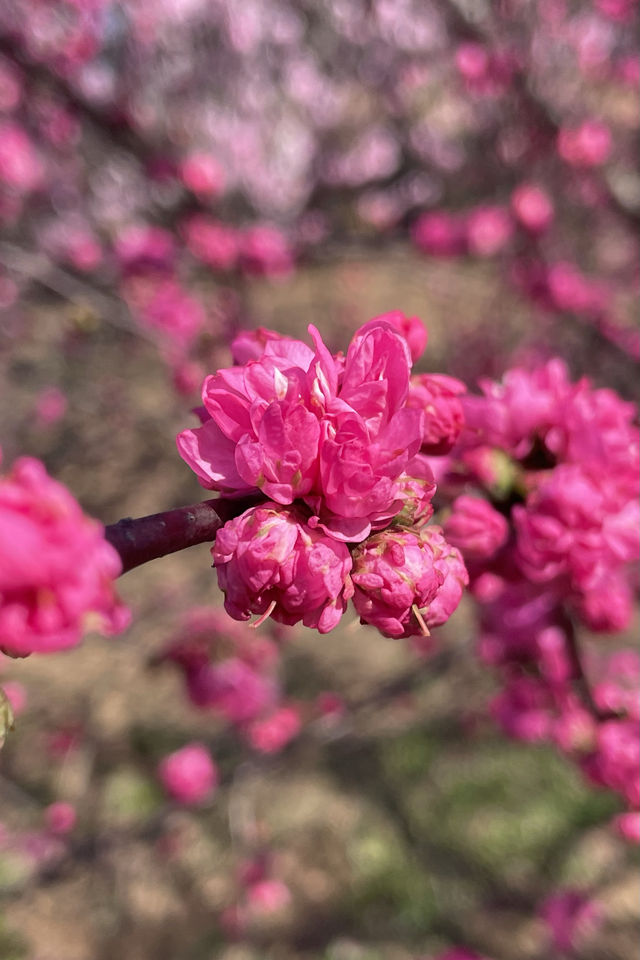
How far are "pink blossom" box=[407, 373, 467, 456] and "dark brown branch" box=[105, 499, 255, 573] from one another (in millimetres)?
309

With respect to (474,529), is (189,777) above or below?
below

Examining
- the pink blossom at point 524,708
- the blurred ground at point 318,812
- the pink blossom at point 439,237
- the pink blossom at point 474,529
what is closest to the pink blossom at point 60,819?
the blurred ground at point 318,812

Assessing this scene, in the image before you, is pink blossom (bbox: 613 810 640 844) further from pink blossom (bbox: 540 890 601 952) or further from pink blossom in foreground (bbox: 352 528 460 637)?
pink blossom in foreground (bbox: 352 528 460 637)

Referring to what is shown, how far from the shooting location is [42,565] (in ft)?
1.54

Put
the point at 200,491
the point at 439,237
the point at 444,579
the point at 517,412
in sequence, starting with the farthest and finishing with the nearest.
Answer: the point at 200,491 → the point at 439,237 → the point at 517,412 → the point at 444,579

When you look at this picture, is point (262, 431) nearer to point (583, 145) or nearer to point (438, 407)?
point (438, 407)

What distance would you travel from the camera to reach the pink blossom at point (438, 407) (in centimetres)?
86

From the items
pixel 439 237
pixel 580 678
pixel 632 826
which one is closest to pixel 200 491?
pixel 439 237

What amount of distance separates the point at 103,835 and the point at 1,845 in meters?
0.95

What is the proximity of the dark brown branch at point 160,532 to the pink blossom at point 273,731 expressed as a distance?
201 centimetres

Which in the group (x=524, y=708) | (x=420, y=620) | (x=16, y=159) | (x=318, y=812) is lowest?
(x=318, y=812)

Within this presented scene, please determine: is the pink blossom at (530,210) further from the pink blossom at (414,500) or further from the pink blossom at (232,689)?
the pink blossom at (414,500)

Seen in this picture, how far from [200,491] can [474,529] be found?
4.16 metres

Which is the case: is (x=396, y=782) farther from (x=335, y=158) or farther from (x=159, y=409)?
(x=335, y=158)
